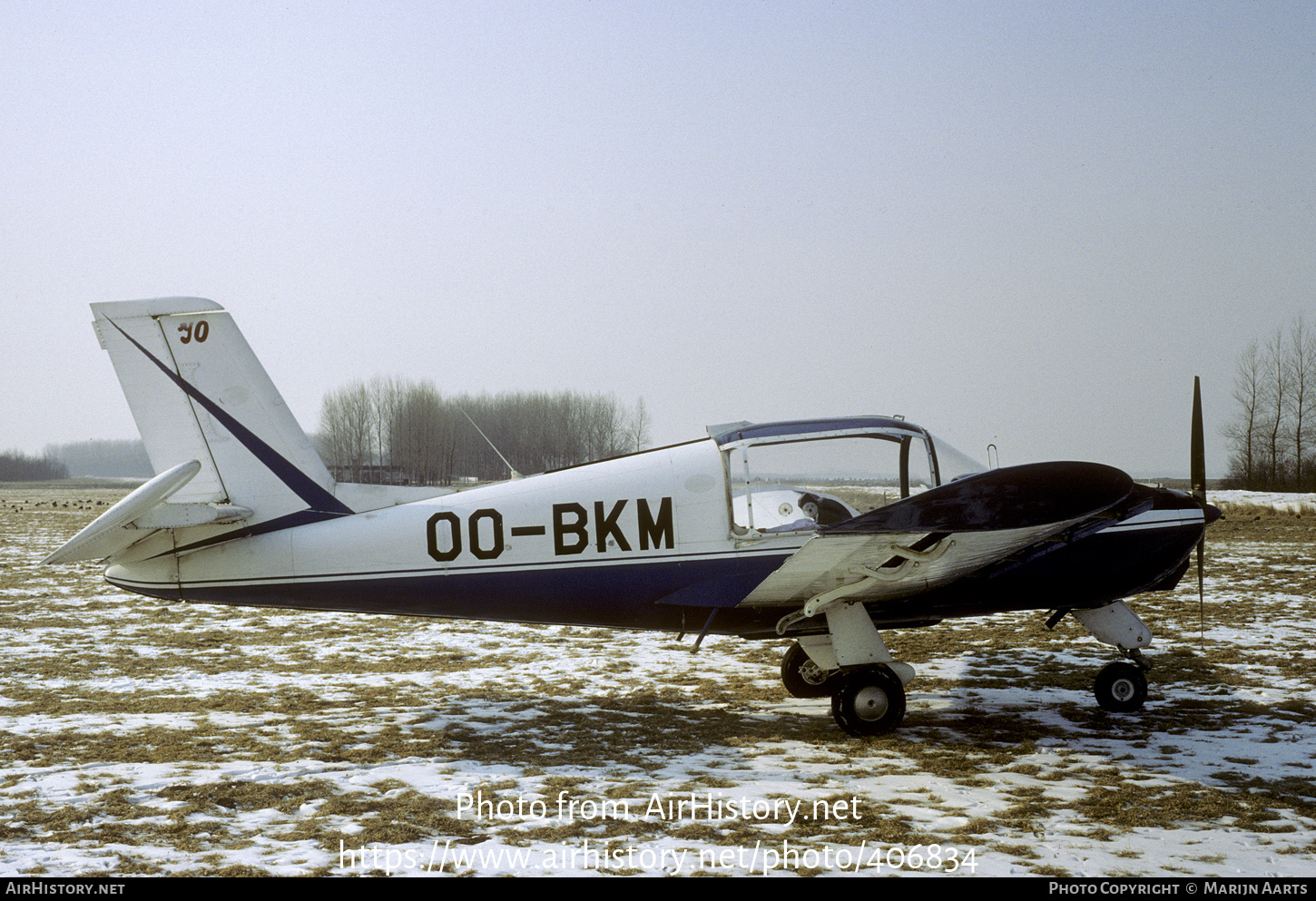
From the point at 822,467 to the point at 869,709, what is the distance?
6.37ft

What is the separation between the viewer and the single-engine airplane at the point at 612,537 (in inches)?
279

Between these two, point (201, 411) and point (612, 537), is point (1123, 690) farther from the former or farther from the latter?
point (201, 411)

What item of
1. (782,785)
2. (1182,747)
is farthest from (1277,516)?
(782,785)

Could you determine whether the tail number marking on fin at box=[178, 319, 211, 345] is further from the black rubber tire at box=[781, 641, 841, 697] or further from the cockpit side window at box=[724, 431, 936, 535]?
the black rubber tire at box=[781, 641, 841, 697]

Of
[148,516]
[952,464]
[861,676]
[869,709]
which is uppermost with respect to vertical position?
[952,464]

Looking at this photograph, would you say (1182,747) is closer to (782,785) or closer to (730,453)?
(782,785)

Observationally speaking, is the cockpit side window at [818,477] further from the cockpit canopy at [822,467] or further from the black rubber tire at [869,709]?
the black rubber tire at [869,709]

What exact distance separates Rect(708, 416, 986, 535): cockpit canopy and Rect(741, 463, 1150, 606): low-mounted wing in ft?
2.04

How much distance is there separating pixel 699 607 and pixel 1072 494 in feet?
9.80

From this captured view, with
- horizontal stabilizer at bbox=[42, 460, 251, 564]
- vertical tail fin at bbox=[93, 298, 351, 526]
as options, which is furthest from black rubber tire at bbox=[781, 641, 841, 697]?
horizontal stabilizer at bbox=[42, 460, 251, 564]

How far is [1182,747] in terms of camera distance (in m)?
6.33

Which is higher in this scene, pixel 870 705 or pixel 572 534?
pixel 572 534

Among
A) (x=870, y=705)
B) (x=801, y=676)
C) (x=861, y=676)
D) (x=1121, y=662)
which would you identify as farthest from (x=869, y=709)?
(x=1121, y=662)

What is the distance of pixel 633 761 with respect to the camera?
20.2 feet
